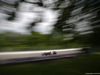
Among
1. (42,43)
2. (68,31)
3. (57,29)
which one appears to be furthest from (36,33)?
(68,31)

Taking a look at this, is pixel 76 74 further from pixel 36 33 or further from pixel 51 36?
pixel 36 33

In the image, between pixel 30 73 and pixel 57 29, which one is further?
pixel 30 73

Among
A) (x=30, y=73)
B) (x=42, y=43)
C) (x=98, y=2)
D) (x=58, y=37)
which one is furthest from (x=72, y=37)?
(x=30, y=73)

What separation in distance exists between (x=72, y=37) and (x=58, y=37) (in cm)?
23

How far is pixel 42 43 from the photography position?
49.1 inches

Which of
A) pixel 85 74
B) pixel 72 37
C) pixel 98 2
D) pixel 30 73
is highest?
pixel 98 2

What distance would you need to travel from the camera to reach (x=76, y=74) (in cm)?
148

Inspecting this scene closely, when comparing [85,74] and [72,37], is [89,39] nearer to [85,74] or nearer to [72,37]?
[72,37]

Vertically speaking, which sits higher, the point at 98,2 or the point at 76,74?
the point at 98,2

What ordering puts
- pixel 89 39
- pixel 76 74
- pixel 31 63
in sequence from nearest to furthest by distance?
1. pixel 89 39
2. pixel 76 74
3. pixel 31 63

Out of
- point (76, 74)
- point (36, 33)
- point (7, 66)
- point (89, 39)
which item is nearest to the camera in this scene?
point (36, 33)

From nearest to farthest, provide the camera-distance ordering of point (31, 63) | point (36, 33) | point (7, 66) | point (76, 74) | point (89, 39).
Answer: point (36, 33)
point (89, 39)
point (76, 74)
point (7, 66)
point (31, 63)

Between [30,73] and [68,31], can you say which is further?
[30,73]

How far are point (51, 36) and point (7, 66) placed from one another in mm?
1150
